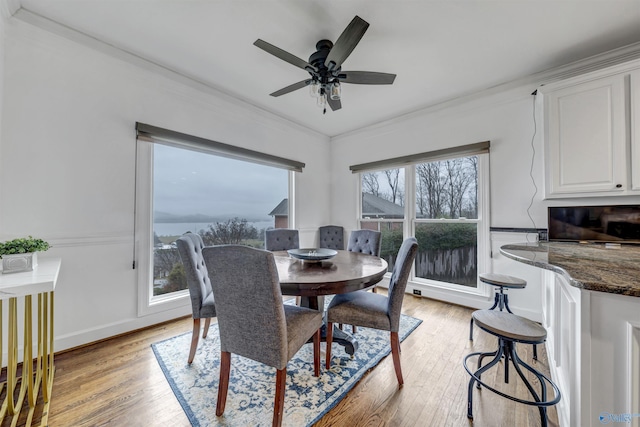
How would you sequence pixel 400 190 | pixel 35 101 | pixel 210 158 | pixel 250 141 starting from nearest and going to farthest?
pixel 35 101 < pixel 210 158 < pixel 250 141 < pixel 400 190

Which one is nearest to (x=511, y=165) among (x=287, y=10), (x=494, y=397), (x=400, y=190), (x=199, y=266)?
(x=400, y=190)

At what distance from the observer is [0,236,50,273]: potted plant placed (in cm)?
140

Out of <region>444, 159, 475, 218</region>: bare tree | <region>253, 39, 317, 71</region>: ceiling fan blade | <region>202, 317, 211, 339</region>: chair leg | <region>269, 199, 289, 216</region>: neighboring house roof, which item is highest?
<region>253, 39, 317, 71</region>: ceiling fan blade

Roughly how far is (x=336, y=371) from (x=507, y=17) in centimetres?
296

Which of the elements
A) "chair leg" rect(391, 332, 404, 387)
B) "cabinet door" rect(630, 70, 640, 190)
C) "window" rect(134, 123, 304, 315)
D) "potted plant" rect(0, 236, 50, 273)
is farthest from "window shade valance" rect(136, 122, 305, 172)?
"cabinet door" rect(630, 70, 640, 190)

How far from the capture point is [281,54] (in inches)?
71.8

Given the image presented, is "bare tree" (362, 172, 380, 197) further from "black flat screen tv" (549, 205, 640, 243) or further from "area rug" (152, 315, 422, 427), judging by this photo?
"area rug" (152, 315, 422, 427)

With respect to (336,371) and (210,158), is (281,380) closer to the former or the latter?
(336,371)

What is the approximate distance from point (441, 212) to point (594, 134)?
1587mm

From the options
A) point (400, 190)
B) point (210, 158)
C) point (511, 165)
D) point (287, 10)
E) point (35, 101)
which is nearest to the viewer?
point (287, 10)

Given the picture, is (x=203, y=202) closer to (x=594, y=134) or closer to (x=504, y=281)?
(x=504, y=281)

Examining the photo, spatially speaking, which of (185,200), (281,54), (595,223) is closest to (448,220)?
(595,223)

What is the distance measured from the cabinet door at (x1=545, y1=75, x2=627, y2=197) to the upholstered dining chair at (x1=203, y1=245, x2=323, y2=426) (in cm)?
269

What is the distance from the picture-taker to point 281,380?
1.29 m
